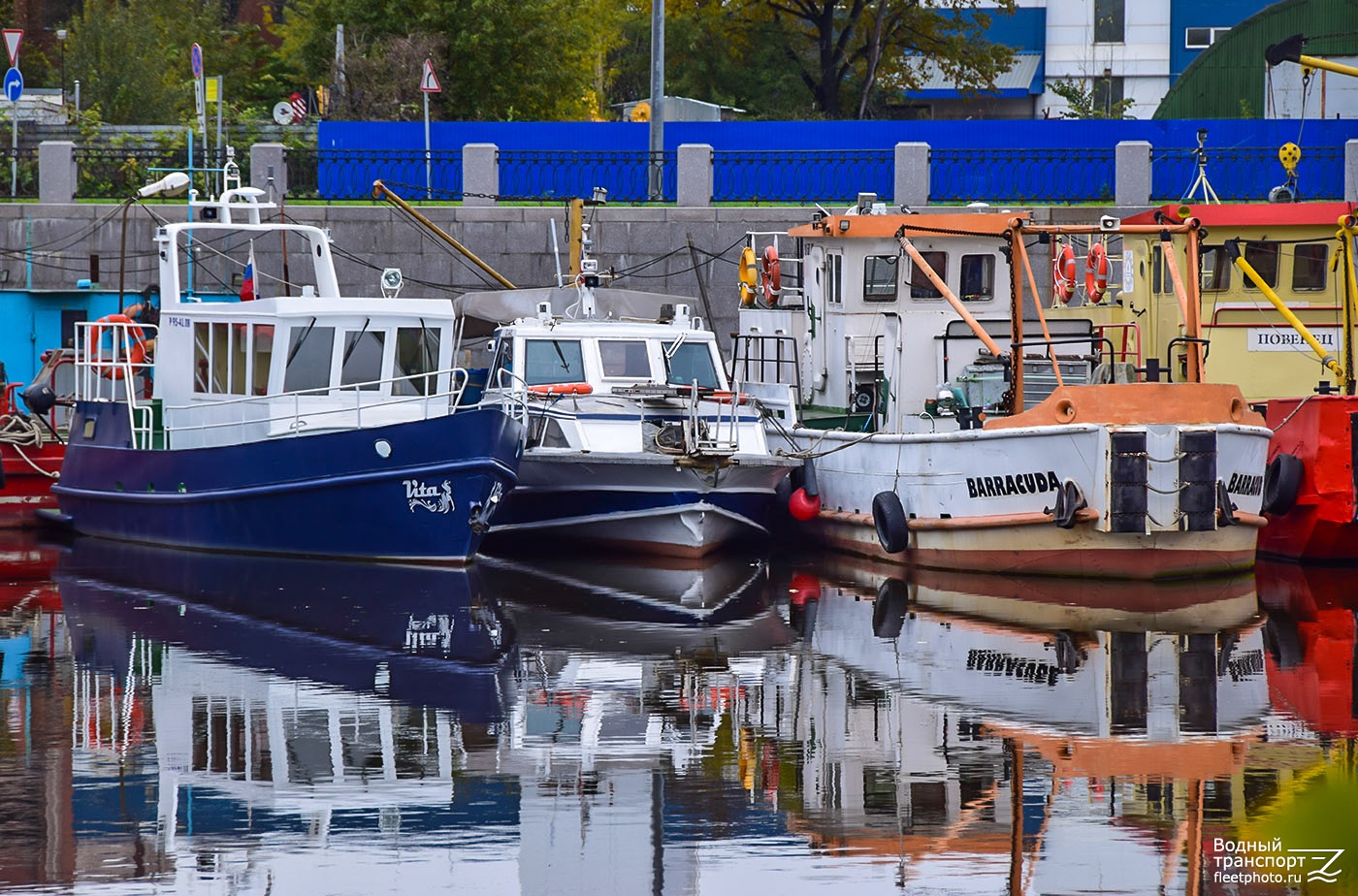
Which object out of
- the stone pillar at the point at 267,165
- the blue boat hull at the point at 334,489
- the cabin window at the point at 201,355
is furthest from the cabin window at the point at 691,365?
the stone pillar at the point at 267,165

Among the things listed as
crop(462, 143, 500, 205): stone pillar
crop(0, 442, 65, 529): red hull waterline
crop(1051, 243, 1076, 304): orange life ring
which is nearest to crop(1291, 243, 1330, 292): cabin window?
crop(1051, 243, 1076, 304): orange life ring

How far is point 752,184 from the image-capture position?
2634cm

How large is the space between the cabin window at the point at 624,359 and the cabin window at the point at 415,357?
1.71m

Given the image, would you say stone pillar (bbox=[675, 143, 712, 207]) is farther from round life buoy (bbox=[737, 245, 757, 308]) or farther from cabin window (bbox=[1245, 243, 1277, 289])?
cabin window (bbox=[1245, 243, 1277, 289])

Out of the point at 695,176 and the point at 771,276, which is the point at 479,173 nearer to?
the point at 695,176

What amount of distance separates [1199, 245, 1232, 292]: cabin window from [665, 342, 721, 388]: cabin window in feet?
17.3

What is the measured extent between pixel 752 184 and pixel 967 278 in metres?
8.41

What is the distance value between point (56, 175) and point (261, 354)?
31.4ft

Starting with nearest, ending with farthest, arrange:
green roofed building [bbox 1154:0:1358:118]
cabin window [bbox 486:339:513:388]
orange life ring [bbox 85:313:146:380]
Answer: cabin window [bbox 486:339:513:388]
orange life ring [bbox 85:313:146:380]
green roofed building [bbox 1154:0:1358:118]

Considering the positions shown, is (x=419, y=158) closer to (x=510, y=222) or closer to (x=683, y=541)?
(x=510, y=222)

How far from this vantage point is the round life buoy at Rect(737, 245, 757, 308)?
20188 millimetres

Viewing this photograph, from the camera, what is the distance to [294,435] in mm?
16359

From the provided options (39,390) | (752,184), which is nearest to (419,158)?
(752,184)

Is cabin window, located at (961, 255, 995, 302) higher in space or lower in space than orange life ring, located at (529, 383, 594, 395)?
higher
